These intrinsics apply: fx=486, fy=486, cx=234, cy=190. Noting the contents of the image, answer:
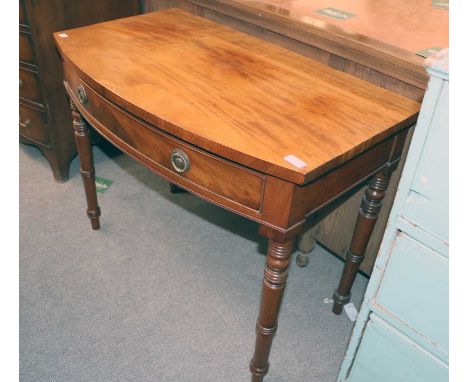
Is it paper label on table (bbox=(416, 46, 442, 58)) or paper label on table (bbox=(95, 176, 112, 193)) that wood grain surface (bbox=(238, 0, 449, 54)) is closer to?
paper label on table (bbox=(416, 46, 442, 58))

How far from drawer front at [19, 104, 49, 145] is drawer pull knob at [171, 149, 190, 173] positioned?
1.30 metres

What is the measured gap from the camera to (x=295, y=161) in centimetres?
106

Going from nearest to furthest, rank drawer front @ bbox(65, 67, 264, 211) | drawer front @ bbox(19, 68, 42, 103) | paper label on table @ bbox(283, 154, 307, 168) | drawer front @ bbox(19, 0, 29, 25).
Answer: paper label on table @ bbox(283, 154, 307, 168) → drawer front @ bbox(65, 67, 264, 211) → drawer front @ bbox(19, 0, 29, 25) → drawer front @ bbox(19, 68, 42, 103)

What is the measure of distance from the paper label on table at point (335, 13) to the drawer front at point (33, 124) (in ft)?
4.49

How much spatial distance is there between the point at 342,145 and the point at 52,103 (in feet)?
5.27

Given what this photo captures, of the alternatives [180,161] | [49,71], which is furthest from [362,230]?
[49,71]

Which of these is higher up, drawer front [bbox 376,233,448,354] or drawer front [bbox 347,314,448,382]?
drawer front [bbox 376,233,448,354]

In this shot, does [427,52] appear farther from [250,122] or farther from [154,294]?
[154,294]

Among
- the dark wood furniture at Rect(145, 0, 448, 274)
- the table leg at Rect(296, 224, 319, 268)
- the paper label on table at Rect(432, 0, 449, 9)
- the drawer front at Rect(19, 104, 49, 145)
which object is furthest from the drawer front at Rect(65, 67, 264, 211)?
the paper label on table at Rect(432, 0, 449, 9)

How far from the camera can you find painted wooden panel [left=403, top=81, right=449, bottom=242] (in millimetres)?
940

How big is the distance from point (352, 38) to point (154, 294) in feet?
3.88

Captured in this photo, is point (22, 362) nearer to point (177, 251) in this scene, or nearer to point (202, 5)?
point (177, 251)

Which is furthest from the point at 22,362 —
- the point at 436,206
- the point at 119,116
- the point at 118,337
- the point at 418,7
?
the point at 418,7

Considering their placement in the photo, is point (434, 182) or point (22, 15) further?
point (22, 15)
